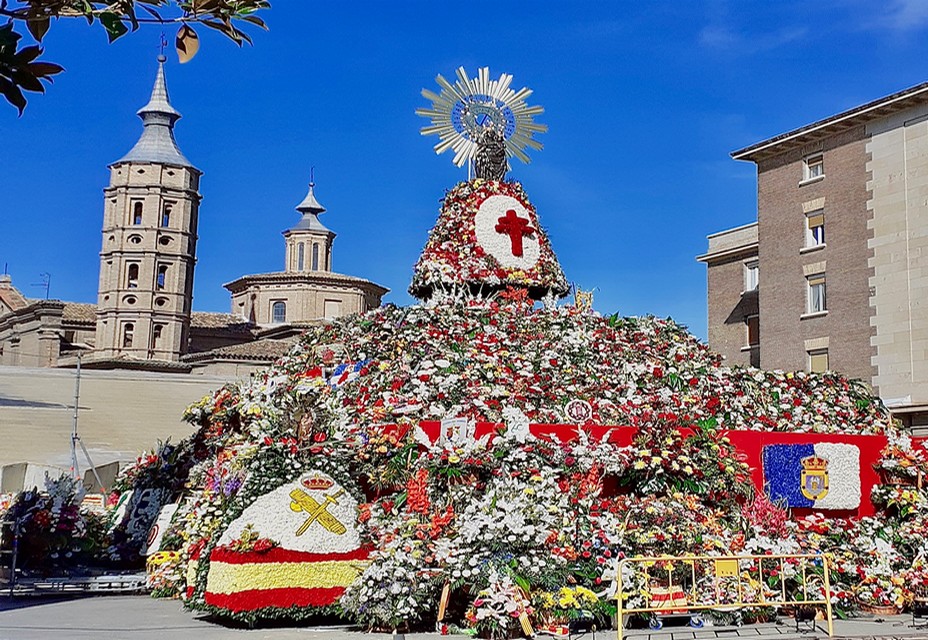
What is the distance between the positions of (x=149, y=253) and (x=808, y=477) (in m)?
78.1

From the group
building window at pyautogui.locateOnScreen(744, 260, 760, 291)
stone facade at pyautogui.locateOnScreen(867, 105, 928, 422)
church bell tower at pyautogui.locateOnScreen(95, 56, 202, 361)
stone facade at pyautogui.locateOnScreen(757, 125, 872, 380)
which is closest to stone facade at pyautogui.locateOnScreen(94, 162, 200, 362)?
church bell tower at pyautogui.locateOnScreen(95, 56, 202, 361)

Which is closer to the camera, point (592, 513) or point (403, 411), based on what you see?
point (592, 513)

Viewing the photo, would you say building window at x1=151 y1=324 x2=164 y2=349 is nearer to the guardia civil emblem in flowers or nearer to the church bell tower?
the church bell tower

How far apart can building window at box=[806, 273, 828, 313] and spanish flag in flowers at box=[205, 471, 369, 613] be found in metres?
23.5

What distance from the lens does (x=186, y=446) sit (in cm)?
1717

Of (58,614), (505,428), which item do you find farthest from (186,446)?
(505,428)

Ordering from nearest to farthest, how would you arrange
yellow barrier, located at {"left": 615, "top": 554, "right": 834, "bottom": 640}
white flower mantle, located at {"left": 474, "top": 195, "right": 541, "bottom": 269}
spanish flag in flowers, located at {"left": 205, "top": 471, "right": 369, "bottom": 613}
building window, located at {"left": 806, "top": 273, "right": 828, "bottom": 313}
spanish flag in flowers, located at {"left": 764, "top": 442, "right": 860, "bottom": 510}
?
yellow barrier, located at {"left": 615, "top": 554, "right": 834, "bottom": 640} < spanish flag in flowers, located at {"left": 205, "top": 471, "right": 369, "bottom": 613} < spanish flag in flowers, located at {"left": 764, "top": 442, "right": 860, "bottom": 510} < white flower mantle, located at {"left": 474, "top": 195, "right": 541, "bottom": 269} < building window, located at {"left": 806, "top": 273, "right": 828, "bottom": 313}

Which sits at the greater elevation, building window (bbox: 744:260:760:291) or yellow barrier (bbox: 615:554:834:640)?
building window (bbox: 744:260:760:291)

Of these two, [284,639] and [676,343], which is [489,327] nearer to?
[676,343]

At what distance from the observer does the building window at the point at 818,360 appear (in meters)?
31.7

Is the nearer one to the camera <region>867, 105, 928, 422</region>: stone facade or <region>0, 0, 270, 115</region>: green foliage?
<region>0, 0, 270, 115</region>: green foliage

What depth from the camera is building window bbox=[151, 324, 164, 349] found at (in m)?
82.1

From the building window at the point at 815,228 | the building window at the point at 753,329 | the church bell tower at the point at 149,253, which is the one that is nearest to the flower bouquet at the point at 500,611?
the building window at the point at 815,228

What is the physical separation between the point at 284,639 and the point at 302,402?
3286 mm
